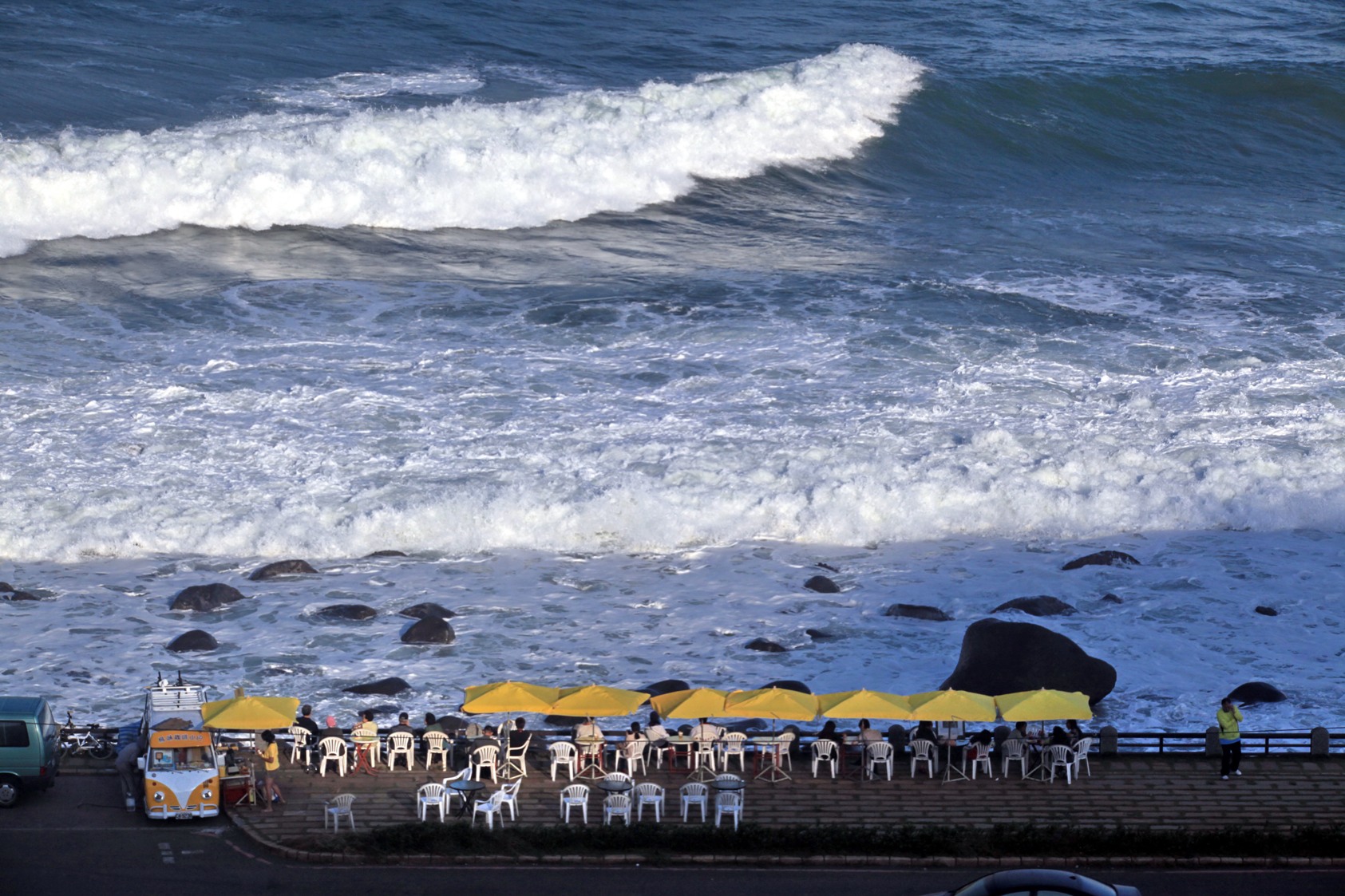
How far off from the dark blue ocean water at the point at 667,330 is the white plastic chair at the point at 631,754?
280 centimetres

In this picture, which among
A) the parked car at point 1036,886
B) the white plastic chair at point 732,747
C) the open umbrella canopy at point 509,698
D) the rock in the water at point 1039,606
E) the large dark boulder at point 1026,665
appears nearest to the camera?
the parked car at point 1036,886

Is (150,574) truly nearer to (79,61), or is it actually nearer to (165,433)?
(165,433)

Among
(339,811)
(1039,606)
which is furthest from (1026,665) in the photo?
(339,811)

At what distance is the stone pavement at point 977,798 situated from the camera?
18312mm

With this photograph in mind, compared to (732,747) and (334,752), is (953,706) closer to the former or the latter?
(732,747)

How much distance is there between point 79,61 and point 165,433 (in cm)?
2611

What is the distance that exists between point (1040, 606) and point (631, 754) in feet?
26.7

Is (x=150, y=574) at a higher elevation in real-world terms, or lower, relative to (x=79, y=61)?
lower

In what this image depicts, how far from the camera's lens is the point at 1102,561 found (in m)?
26.7

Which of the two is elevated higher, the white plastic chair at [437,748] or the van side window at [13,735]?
the van side window at [13,735]

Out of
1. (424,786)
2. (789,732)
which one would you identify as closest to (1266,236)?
(789,732)

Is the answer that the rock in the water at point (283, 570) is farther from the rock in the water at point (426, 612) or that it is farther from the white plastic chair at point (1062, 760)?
the white plastic chair at point (1062, 760)

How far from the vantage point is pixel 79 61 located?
51.1m

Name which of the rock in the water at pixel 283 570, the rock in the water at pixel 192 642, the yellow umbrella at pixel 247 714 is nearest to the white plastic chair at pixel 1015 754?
the yellow umbrella at pixel 247 714
